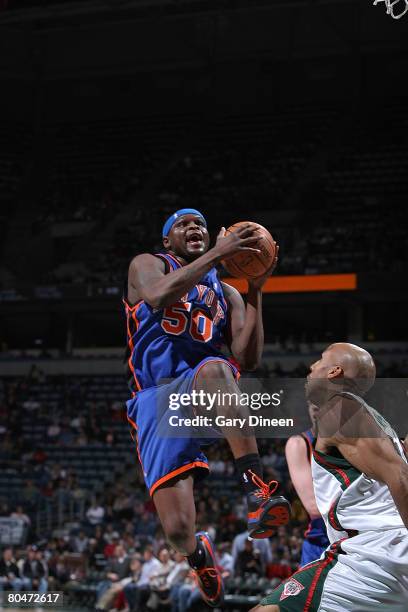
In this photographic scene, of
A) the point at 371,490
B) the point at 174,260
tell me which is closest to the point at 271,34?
the point at 174,260

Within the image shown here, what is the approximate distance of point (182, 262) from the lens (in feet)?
16.6

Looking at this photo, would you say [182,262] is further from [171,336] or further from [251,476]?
[251,476]

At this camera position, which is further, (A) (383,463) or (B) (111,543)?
(B) (111,543)

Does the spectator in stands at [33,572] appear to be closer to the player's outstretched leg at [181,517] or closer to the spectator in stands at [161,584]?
the spectator in stands at [161,584]

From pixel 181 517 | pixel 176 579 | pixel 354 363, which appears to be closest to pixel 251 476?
pixel 181 517

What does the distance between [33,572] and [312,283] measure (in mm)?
10354

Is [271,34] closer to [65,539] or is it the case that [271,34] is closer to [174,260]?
[65,539]

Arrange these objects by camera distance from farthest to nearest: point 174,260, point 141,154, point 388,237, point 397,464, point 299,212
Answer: point 141,154
point 299,212
point 388,237
point 174,260
point 397,464

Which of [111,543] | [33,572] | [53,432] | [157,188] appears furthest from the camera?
[157,188]

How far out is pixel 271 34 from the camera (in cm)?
2641

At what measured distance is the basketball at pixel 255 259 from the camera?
4.77 meters

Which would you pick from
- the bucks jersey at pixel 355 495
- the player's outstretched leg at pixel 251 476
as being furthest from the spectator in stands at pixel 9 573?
the bucks jersey at pixel 355 495

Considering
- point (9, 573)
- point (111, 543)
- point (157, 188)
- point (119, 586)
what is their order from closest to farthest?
point (119, 586) → point (9, 573) → point (111, 543) → point (157, 188)

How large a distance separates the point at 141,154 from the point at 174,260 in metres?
23.2
